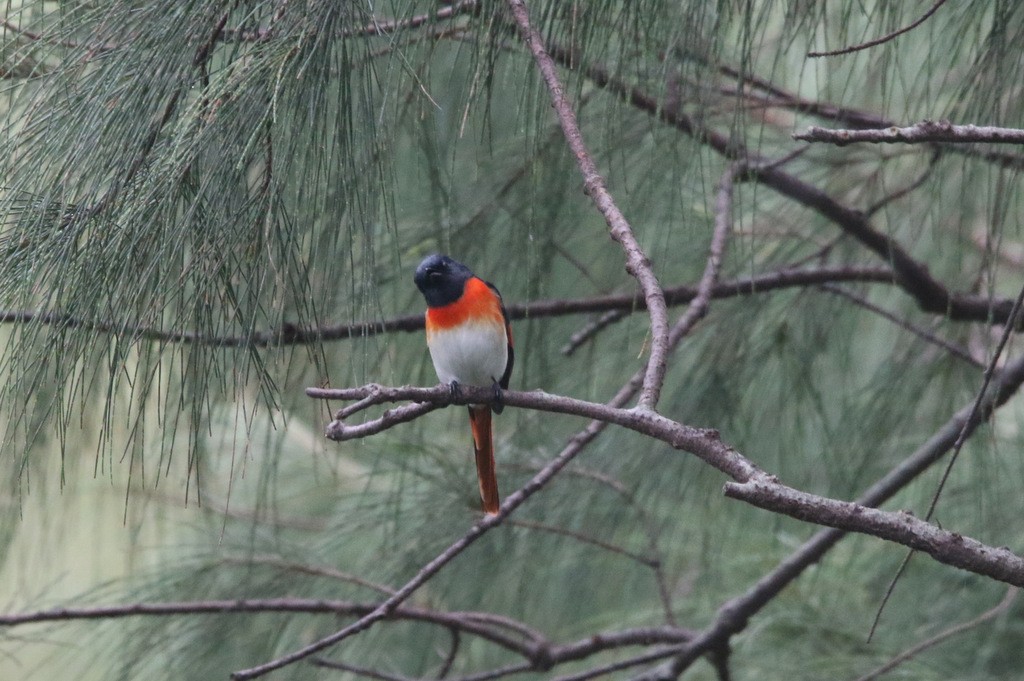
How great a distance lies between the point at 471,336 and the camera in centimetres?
172

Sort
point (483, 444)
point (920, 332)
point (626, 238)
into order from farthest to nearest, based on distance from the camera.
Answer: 1. point (920, 332)
2. point (483, 444)
3. point (626, 238)

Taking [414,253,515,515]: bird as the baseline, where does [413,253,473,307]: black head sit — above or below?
above

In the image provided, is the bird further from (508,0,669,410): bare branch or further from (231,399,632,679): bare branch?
(508,0,669,410): bare branch

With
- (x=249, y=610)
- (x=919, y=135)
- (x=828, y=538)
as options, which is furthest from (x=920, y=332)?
(x=919, y=135)

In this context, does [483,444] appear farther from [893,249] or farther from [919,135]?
[919,135]

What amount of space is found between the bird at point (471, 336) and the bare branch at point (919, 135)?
3.21 feet

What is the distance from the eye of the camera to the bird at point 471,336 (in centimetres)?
171

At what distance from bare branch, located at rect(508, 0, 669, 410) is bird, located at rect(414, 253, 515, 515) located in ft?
2.04

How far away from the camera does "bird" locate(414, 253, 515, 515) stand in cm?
171

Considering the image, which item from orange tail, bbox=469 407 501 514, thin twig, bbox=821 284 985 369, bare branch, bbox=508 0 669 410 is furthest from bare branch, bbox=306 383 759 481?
thin twig, bbox=821 284 985 369

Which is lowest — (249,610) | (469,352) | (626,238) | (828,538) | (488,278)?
(249,610)

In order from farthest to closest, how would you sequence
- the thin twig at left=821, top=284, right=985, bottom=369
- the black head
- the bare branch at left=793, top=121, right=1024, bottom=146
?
the thin twig at left=821, top=284, right=985, bottom=369
the black head
the bare branch at left=793, top=121, right=1024, bottom=146

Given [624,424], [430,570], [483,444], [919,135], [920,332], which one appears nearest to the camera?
[919,135]

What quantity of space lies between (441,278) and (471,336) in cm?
10
